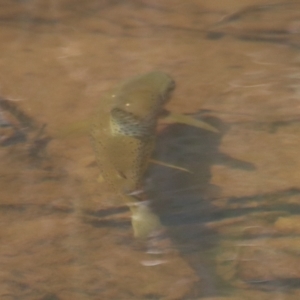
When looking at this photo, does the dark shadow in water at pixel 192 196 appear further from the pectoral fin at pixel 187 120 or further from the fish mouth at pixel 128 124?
the fish mouth at pixel 128 124

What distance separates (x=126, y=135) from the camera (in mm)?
2852

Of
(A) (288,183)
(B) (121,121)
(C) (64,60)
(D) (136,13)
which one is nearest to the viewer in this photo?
(B) (121,121)

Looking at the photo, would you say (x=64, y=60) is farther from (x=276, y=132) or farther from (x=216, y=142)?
(x=276, y=132)

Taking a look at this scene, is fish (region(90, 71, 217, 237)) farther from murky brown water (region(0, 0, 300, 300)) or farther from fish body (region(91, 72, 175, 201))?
murky brown water (region(0, 0, 300, 300))

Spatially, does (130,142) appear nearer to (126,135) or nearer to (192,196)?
(126,135)

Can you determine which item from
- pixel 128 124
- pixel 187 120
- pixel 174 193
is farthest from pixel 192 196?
pixel 128 124

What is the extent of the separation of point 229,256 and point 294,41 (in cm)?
141

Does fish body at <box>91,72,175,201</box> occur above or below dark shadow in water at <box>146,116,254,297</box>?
above

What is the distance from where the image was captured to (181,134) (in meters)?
3.13

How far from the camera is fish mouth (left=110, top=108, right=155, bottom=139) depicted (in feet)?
9.27

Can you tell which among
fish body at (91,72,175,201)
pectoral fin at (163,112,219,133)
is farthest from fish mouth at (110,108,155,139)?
pectoral fin at (163,112,219,133)

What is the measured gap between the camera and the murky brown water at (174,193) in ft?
9.73

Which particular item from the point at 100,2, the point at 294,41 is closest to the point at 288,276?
the point at 294,41

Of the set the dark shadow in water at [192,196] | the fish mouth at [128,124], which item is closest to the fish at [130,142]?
the fish mouth at [128,124]
